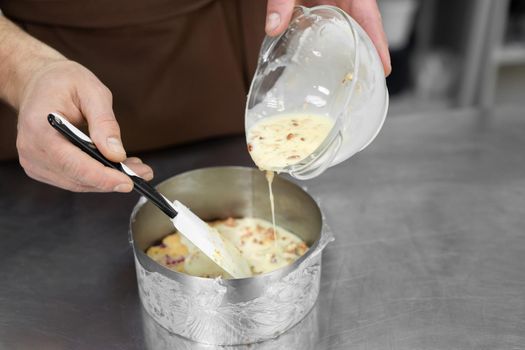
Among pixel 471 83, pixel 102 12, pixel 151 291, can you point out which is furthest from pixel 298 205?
pixel 471 83

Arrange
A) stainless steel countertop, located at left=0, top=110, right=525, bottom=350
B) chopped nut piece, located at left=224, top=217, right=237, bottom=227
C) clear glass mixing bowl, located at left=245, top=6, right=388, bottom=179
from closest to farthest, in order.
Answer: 1. clear glass mixing bowl, located at left=245, top=6, right=388, bottom=179
2. stainless steel countertop, located at left=0, top=110, right=525, bottom=350
3. chopped nut piece, located at left=224, top=217, right=237, bottom=227

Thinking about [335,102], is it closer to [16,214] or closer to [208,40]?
[208,40]

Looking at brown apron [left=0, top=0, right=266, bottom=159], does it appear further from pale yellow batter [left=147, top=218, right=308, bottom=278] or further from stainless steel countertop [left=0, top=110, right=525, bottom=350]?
pale yellow batter [left=147, top=218, right=308, bottom=278]

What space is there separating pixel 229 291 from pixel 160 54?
0.66 metres

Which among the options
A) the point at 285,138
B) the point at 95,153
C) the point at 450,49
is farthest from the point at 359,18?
the point at 450,49

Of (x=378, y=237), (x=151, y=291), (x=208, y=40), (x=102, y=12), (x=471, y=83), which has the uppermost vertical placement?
(x=102, y=12)

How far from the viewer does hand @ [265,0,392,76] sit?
1050mm

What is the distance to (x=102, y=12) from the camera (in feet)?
4.20

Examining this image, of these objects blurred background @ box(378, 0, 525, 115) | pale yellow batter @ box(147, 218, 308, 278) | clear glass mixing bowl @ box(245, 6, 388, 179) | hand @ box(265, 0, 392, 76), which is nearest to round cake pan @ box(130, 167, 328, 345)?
pale yellow batter @ box(147, 218, 308, 278)

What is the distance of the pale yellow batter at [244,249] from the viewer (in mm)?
1104

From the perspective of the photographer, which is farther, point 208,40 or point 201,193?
point 208,40

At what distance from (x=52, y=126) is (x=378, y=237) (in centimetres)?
65

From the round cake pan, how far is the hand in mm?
279

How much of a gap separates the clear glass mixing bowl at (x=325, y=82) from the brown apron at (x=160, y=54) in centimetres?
30
